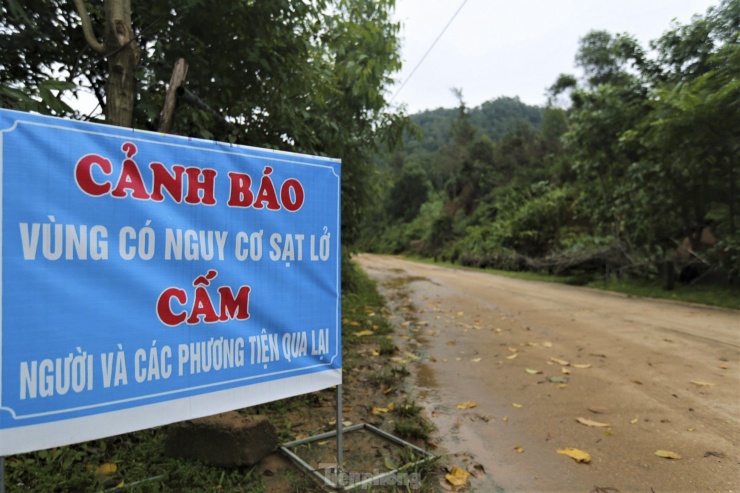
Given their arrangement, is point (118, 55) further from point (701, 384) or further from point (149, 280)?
point (701, 384)

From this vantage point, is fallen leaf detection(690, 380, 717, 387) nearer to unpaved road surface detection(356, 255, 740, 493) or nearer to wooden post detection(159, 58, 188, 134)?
unpaved road surface detection(356, 255, 740, 493)

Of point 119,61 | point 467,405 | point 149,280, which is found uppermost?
point 119,61

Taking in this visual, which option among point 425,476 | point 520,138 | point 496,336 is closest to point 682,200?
point 496,336

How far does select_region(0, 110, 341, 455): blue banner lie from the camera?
1841 millimetres

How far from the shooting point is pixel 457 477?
290cm

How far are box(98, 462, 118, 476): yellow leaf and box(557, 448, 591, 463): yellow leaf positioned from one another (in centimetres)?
298

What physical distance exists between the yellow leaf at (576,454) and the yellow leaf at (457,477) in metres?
0.83

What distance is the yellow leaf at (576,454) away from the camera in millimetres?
3158

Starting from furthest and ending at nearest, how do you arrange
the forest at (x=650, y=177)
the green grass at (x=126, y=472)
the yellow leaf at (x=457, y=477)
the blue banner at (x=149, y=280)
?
1. the forest at (x=650, y=177)
2. the yellow leaf at (x=457, y=477)
3. the green grass at (x=126, y=472)
4. the blue banner at (x=149, y=280)

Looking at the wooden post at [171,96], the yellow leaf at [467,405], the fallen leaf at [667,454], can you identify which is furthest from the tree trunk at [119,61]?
the fallen leaf at [667,454]

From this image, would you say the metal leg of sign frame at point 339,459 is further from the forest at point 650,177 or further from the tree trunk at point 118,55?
the forest at point 650,177

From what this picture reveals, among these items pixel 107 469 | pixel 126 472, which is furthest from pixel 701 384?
pixel 107 469

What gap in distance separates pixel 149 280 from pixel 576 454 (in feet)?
10.0

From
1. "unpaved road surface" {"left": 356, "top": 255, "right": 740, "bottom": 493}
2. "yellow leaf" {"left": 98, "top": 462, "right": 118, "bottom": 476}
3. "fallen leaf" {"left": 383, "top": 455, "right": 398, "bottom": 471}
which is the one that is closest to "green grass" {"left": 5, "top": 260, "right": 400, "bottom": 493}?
"yellow leaf" {"left": 98, "top": 462, "right": 118, "bottom": 476}
